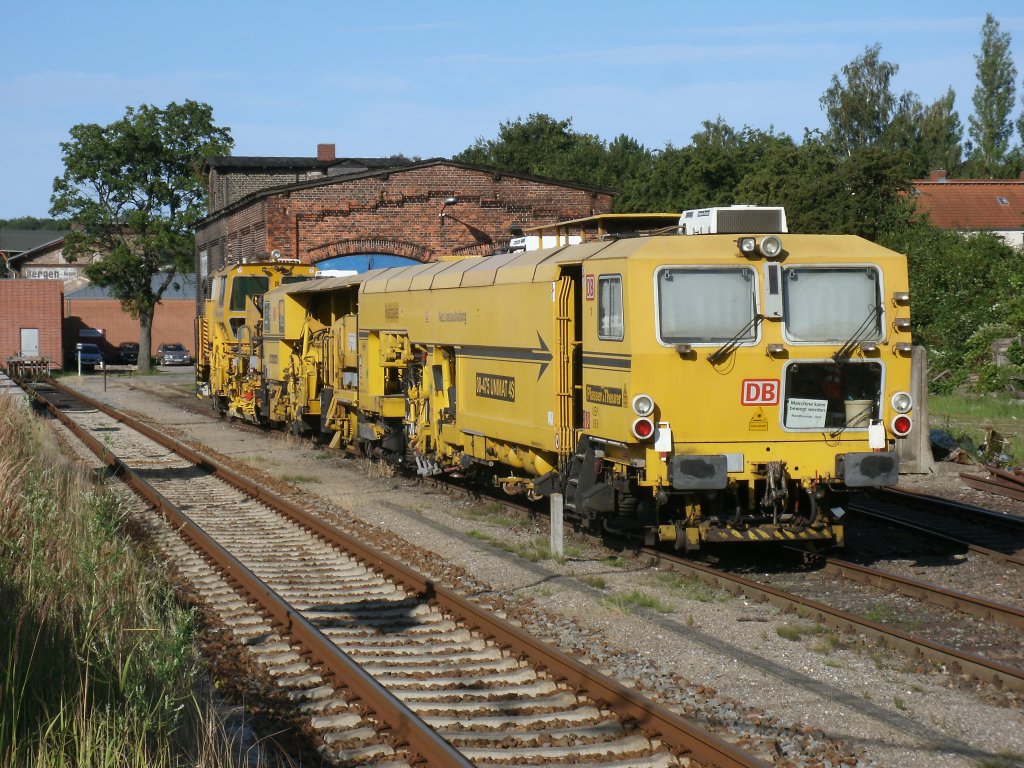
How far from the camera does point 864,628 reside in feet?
28.6

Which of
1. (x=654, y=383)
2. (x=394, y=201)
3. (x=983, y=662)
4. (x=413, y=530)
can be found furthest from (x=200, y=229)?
(x=983, y=662)

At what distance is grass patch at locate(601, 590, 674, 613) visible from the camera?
31.2 feet

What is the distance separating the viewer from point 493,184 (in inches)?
1406

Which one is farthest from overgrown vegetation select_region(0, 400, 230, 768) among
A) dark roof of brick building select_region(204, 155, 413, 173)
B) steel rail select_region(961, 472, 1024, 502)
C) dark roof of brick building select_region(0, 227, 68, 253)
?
dark roof of brick building select_region(0, 227, 68, 253)

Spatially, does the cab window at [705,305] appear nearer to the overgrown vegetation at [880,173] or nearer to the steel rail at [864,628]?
the steel rail at [864,628]

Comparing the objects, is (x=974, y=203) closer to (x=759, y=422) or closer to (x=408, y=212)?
(x=408, y=212)

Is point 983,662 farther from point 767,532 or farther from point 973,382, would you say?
point 973,382

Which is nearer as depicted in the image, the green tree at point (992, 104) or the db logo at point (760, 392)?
the db logo at point (760, 392)

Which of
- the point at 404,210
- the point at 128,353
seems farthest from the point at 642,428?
the point at 128,353

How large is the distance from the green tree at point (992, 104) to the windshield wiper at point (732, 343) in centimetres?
8529

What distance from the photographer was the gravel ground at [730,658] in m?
6.63

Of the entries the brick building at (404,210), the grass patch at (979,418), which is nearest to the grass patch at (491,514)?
the grass patch at (979,418)

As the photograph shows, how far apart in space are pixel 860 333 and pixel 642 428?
2.22m

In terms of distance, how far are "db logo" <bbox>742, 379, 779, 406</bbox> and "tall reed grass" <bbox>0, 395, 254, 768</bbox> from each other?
16.7 ft
